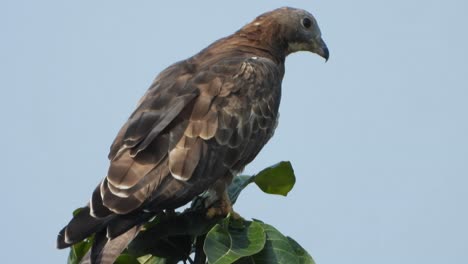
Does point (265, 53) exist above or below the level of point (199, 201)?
above

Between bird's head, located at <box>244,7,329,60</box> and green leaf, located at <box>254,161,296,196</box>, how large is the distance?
2.59 metres

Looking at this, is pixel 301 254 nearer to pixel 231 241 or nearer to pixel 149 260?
pixel 231 241

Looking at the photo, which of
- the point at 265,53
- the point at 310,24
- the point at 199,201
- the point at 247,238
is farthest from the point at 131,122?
the point at 310,24

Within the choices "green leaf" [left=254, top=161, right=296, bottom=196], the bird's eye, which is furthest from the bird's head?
"green leaf" [left=254, top=161, right=296, bottom=196]

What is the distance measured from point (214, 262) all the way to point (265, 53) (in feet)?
11.8

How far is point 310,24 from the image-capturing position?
920cm

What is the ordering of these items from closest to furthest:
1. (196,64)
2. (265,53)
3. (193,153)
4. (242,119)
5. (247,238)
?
(247,238), (193,153), (242,119), (196,64), (265,53)

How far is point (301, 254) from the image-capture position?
19.2 ft

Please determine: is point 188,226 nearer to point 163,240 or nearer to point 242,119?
point 163,240

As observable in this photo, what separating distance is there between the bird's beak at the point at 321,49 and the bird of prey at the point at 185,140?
2.38 feet

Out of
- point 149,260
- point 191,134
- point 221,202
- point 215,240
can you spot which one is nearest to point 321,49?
point 191,134

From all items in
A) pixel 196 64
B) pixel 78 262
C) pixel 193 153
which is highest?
pixel 196 64

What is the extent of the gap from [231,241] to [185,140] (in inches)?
49.6

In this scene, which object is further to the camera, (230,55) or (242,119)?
(230,55)
